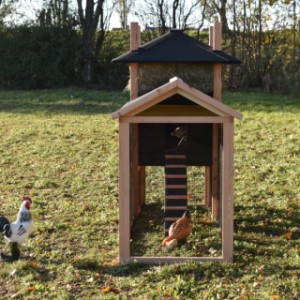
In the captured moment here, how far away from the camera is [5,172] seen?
9.18 meters

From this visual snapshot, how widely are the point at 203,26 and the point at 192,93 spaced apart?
15871mm

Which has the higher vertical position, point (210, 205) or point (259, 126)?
point (259, 126)

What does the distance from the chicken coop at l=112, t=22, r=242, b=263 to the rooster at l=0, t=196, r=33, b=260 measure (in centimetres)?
79

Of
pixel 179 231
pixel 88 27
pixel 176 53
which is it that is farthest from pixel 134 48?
pixel 88 27

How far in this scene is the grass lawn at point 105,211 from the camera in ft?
16.7

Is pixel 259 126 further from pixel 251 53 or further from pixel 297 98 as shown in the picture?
pixel 251 53

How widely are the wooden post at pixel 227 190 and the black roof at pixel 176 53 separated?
2.58 ft

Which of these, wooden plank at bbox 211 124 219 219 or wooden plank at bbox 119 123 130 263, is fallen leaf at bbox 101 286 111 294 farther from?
wooden plank at bbox 211 124 219 219

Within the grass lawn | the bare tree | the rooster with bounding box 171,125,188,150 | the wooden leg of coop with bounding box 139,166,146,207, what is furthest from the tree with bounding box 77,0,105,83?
the rooster with bounding box 171,125,188,150

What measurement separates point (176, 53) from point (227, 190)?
4.50 ft

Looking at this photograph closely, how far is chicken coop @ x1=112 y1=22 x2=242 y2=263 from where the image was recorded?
552 centimetres

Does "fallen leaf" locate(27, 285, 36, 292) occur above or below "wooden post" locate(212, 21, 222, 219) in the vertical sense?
below

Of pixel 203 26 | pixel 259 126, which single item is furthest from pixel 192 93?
pixel 203 26

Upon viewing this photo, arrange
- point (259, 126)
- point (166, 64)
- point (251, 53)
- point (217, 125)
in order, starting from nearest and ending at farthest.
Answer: point (166, 64), point (217, 125), point (259, 126), point (251, 53)
